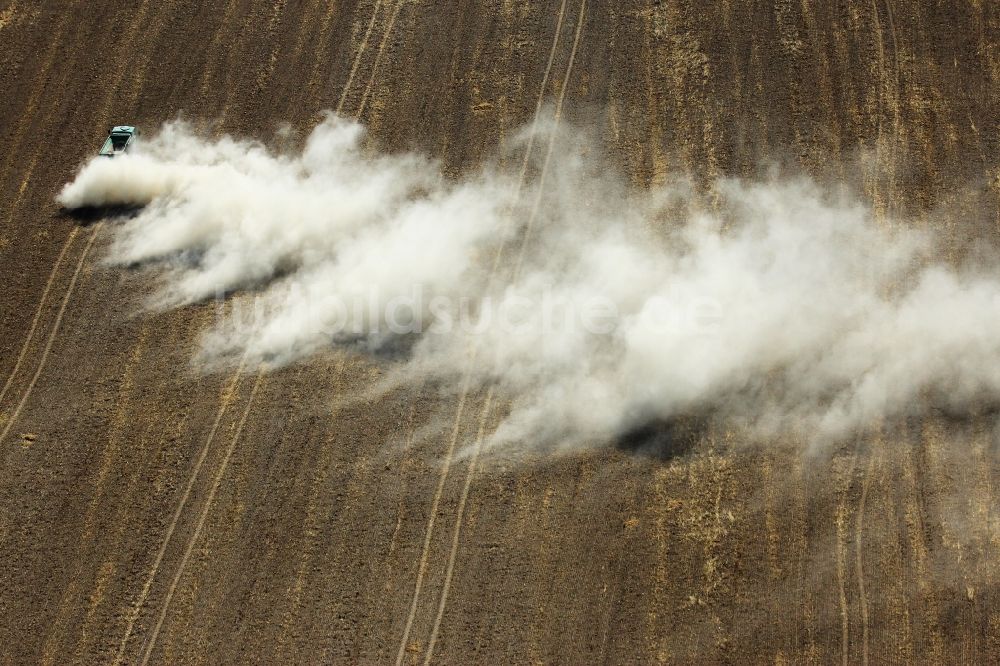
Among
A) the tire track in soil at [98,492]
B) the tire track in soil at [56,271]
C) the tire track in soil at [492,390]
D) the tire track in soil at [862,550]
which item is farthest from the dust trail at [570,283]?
the tire track in soil at [98,492]

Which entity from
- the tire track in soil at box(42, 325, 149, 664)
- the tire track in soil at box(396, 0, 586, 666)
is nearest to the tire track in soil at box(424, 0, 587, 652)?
the tire track in soil at box(396, 0, 586, 666)

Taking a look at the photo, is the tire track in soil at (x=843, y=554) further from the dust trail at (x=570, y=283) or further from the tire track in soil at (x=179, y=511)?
the tire track in soil at (x=179, y=511)

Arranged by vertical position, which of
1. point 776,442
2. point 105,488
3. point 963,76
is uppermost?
point 963,76

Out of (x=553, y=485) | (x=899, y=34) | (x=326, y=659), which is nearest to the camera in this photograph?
(x=326, y=659)

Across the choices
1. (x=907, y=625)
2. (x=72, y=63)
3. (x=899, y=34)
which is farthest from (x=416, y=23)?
(x=907, y=625)

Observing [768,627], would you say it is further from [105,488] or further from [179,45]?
[179,45]

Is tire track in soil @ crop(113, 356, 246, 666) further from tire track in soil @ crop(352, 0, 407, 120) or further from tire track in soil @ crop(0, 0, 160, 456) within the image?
tire track in soil @ crop(352, 0, 407, 120)

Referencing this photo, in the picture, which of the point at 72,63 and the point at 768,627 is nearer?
the point at 768,627

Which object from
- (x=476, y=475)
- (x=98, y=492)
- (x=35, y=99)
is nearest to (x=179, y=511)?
(x=98, y=492)
